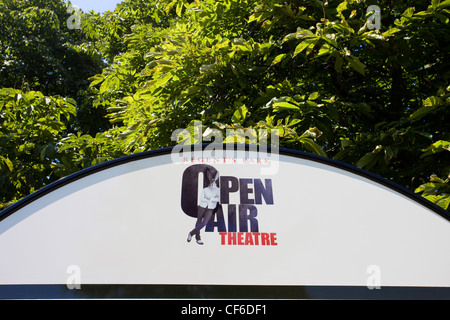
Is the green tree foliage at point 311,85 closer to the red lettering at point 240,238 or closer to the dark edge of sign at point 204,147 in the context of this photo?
the dark edge of sign at point 204,147

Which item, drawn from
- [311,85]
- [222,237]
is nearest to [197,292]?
[222,237]

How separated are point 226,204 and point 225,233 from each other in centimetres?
15

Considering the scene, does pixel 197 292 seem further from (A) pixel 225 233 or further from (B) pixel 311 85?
(B) pixel 311 85

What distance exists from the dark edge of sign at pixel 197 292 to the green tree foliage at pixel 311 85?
167cm

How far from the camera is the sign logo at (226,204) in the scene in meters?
1.91

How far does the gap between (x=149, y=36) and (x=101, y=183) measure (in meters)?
4.99

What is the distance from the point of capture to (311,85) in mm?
4836

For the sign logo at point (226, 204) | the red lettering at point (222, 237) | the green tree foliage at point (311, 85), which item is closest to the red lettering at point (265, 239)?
the sign logo at point (226, 204)

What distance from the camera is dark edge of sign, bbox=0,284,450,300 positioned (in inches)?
66.9

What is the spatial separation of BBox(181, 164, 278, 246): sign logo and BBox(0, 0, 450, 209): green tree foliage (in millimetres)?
1385

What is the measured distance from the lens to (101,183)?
201cm
